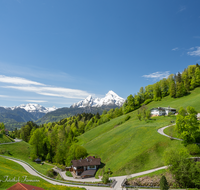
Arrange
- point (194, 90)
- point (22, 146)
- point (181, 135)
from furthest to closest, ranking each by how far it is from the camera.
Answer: point (194, 90) < point (22, 146) < point (181, 135)

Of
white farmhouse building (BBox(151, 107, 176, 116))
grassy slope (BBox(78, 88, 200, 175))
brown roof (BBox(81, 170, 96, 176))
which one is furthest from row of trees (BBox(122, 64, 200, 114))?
brown roof (BBox(81, 170, 96, 176))

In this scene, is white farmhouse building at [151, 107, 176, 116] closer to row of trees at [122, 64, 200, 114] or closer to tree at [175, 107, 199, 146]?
row of trees at [122, 64, 200, 114]

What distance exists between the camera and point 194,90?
359 ft

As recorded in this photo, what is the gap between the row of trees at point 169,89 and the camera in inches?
4370

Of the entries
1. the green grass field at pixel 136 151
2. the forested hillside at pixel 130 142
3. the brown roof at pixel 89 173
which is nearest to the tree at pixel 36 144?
the forested hillside at pixel 130 142

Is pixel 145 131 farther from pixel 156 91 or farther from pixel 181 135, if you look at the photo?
pixel 156 91

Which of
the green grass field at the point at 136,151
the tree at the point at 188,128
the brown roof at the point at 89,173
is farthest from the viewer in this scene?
the brown roof at the point at 89,173

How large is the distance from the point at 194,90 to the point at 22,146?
139m

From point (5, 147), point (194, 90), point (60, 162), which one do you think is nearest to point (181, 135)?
point (60, 162)

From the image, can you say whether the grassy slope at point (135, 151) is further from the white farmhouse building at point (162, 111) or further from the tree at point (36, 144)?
the tree at point (36, 144)

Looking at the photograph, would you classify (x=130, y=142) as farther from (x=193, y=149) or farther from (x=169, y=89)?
(x=169, y=89)

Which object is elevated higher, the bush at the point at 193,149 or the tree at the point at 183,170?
the bush at the point at 193,149

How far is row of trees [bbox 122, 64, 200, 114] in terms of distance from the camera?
364ft

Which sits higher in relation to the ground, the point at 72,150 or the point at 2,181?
the point at 2,181
